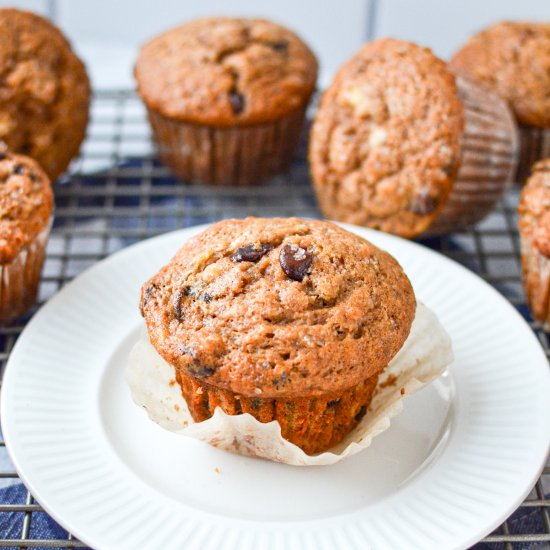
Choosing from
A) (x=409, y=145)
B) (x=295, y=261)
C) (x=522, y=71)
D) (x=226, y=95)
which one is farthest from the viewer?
(x=522, y=71)

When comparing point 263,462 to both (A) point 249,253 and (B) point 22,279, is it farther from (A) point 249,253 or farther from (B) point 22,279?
(B) point 22,279

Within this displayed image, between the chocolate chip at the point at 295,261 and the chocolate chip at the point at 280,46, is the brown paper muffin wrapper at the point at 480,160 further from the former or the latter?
the chocolate chip at the point at 295,261

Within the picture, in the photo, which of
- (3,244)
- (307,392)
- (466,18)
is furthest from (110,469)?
(466,18)

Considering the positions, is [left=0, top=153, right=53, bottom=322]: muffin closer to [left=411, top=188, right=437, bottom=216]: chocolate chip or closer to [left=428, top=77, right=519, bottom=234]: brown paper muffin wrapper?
[left=411, top=188, right=437, bottom=216]: chocolate chip

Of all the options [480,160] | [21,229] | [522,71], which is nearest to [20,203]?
[21,229]

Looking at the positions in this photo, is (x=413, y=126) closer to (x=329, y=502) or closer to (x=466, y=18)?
(x=329, y=502)

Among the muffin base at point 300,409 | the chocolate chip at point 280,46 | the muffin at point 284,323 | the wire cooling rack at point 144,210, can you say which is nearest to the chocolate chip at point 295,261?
the muffin at point 284,323
